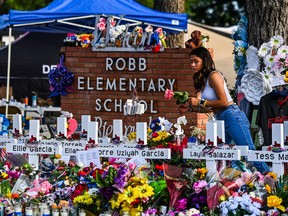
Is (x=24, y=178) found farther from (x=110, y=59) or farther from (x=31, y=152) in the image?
(x=110, y=59)

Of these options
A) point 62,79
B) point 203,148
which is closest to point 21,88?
point 62,79

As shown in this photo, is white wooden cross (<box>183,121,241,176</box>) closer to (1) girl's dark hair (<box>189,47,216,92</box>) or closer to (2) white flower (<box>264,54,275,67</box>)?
(1) girl's dark hair (<box>189,47,216,92</box>)

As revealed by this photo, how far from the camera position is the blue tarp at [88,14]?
14102mm

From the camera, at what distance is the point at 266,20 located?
33.1 feet

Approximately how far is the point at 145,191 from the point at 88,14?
8587mm

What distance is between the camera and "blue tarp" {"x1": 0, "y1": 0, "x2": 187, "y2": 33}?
1410 cm

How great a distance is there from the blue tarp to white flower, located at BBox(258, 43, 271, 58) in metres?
4.89

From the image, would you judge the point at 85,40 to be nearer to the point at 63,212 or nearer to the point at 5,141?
the point at 5,141

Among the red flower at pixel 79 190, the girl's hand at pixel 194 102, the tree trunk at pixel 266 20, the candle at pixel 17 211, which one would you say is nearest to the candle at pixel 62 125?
the girl's hand at pixel 194 102

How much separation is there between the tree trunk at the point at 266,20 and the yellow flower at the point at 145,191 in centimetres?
435

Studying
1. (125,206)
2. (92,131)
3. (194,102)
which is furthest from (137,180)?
(194,102)

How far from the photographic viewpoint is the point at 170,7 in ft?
55.0

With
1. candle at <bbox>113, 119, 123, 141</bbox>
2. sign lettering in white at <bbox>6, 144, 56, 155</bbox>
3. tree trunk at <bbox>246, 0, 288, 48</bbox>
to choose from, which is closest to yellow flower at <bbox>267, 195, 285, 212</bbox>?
candle at <bbox>113, 119, 123, 141</bbox>

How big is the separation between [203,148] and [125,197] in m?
1.04
